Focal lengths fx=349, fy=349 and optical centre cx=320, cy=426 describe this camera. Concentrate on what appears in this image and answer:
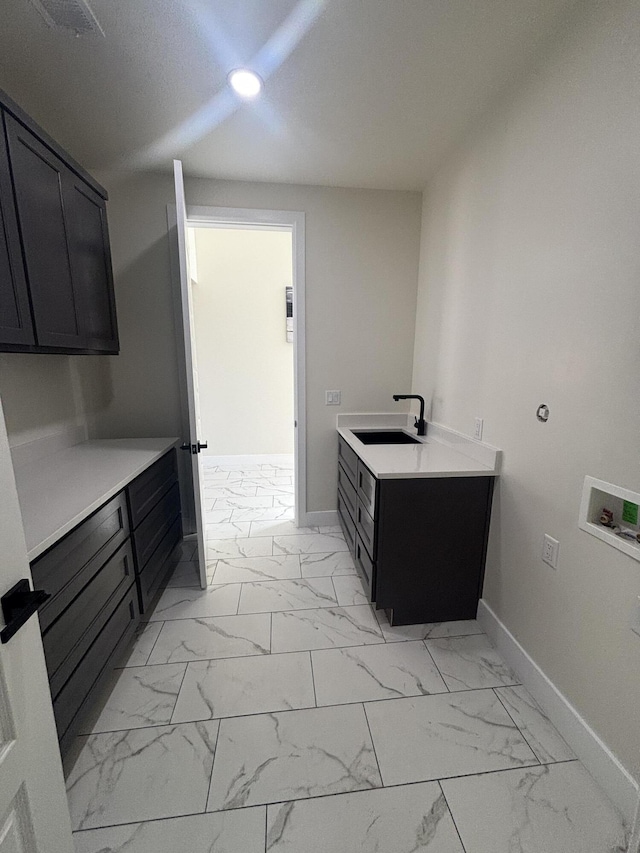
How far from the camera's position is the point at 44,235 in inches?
56.7

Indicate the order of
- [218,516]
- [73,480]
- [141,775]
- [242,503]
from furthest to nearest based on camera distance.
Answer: [242,503] → [218,516] → [73,480] → [141,775]

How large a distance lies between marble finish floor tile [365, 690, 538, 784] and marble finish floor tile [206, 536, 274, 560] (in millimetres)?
1310

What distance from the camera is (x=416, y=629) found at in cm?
183

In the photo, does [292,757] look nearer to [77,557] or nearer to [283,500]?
[77,557]

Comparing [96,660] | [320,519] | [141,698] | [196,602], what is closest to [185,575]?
[196,602]

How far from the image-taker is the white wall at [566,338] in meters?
1.08

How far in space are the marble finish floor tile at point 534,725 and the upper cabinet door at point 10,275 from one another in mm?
2373

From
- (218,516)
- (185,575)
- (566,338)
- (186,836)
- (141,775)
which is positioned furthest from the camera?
(218,516)

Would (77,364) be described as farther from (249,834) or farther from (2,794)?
(249,834)

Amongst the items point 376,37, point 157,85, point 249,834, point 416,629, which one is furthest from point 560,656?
point 157,85

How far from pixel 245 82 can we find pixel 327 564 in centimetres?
260

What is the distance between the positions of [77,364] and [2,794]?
2.20m

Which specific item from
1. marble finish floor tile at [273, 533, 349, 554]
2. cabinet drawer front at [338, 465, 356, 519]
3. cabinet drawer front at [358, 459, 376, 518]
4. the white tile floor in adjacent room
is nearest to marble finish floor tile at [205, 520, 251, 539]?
marble finish floor tile at [273, 533, 349, 554]

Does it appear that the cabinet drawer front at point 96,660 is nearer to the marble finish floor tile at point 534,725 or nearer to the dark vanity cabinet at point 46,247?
the dark vanity cabinet at point 46,247
